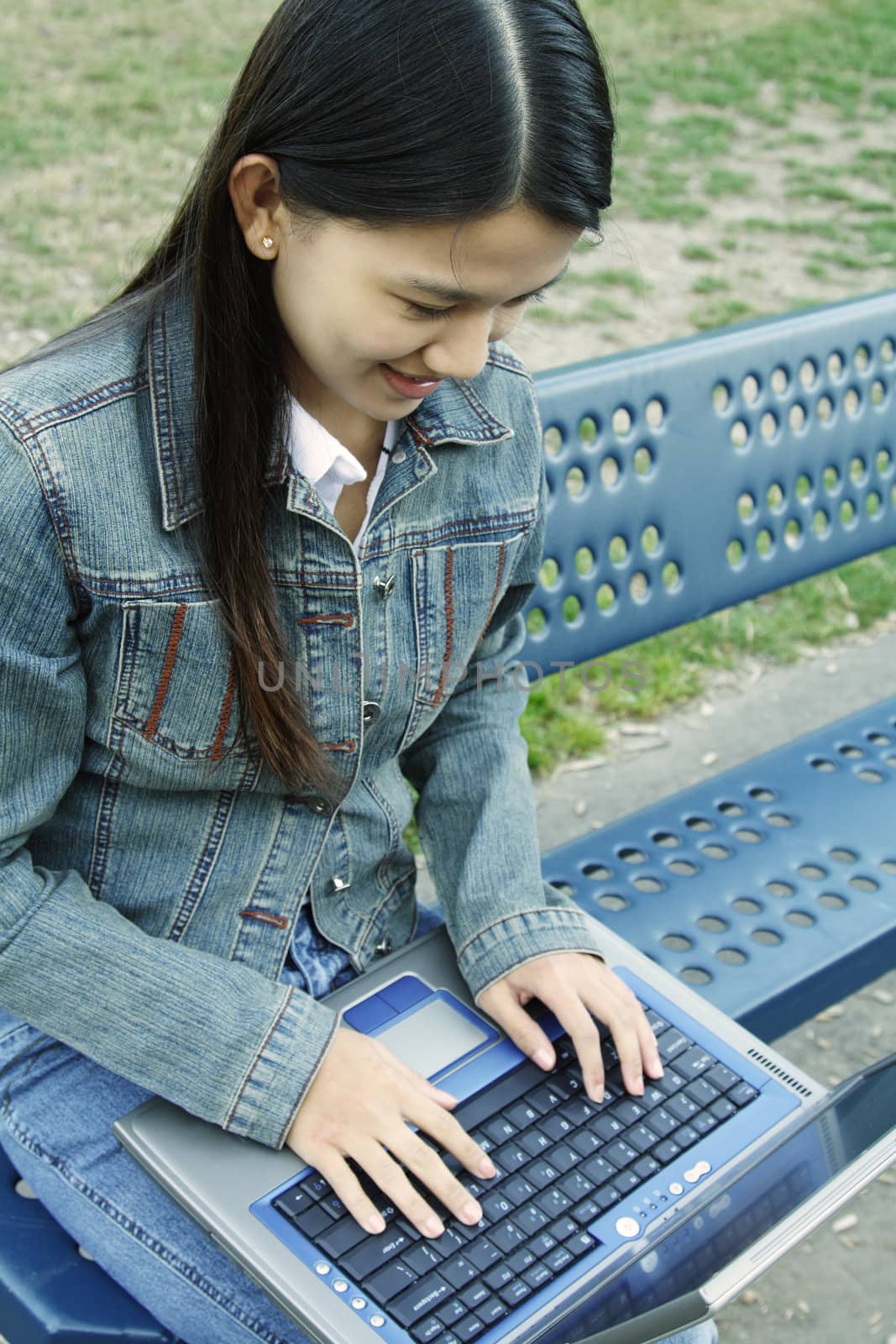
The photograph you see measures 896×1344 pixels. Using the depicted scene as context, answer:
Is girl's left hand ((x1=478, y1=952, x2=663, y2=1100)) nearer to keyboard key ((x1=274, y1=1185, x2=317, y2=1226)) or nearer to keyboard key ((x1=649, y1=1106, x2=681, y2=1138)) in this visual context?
keyboard key ((x1=649, y1=1106, x2=681, y2=1138))

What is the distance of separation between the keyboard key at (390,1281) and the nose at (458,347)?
0.82 metres

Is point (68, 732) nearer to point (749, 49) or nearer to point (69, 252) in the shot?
point (69, 252)

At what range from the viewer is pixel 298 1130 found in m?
1.51

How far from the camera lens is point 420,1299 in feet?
4.53

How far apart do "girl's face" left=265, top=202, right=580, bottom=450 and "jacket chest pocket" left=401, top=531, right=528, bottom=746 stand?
0.25m

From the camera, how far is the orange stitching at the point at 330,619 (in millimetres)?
1617

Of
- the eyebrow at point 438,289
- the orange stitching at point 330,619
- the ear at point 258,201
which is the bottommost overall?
the orange stitching at point 330,619

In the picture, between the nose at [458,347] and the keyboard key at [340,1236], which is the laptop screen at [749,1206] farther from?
the nose at [458,347]

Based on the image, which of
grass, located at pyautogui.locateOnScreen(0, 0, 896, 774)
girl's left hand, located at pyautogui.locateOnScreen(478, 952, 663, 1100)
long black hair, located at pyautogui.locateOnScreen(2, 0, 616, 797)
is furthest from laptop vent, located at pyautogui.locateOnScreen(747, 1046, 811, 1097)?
grass, located at pyautogui.locateOnScreen(0, 0, 896, 774)

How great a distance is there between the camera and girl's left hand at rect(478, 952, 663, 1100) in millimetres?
1614

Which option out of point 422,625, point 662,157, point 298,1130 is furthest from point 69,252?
point 298,1130

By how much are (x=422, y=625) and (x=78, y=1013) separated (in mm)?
548

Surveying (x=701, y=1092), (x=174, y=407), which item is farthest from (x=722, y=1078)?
(x=174, y=407)

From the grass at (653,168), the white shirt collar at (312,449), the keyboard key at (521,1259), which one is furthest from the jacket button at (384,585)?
the grass at (653,168)
